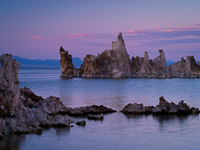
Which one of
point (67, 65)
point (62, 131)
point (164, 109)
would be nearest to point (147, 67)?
point (67, 65)

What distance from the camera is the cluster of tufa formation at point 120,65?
127 m

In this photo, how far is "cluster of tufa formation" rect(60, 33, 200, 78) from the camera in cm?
12688

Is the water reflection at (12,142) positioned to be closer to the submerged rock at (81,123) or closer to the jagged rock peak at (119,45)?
the submerged rock at (81,123)

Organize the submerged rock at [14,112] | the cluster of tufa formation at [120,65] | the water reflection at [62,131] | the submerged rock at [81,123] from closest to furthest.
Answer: the submerged rock at [14,112] → the water reflection at [62,131] → the submerged rock at [81,123] → the cluster of tufa formation at [120,65]

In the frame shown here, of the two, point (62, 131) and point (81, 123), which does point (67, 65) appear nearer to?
point (81, 123)

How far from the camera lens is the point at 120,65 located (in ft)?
420

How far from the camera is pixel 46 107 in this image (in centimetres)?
2741

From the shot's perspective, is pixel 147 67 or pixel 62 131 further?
pixel 147 67

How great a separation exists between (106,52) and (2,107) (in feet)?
354

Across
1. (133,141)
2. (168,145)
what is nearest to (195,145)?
(168,145)

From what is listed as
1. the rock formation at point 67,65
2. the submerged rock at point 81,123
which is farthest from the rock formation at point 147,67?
A: the submerged rock at point 81,123

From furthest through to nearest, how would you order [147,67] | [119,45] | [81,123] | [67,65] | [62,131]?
[147,67], [119,45], [67,65], [81,123], [62,131]

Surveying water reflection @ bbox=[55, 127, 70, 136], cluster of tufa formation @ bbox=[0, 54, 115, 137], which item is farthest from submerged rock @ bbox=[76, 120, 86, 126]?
water reflection @ bbox=[55, 127, 70, 136]

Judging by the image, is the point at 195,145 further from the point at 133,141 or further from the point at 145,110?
the point at 145,110
